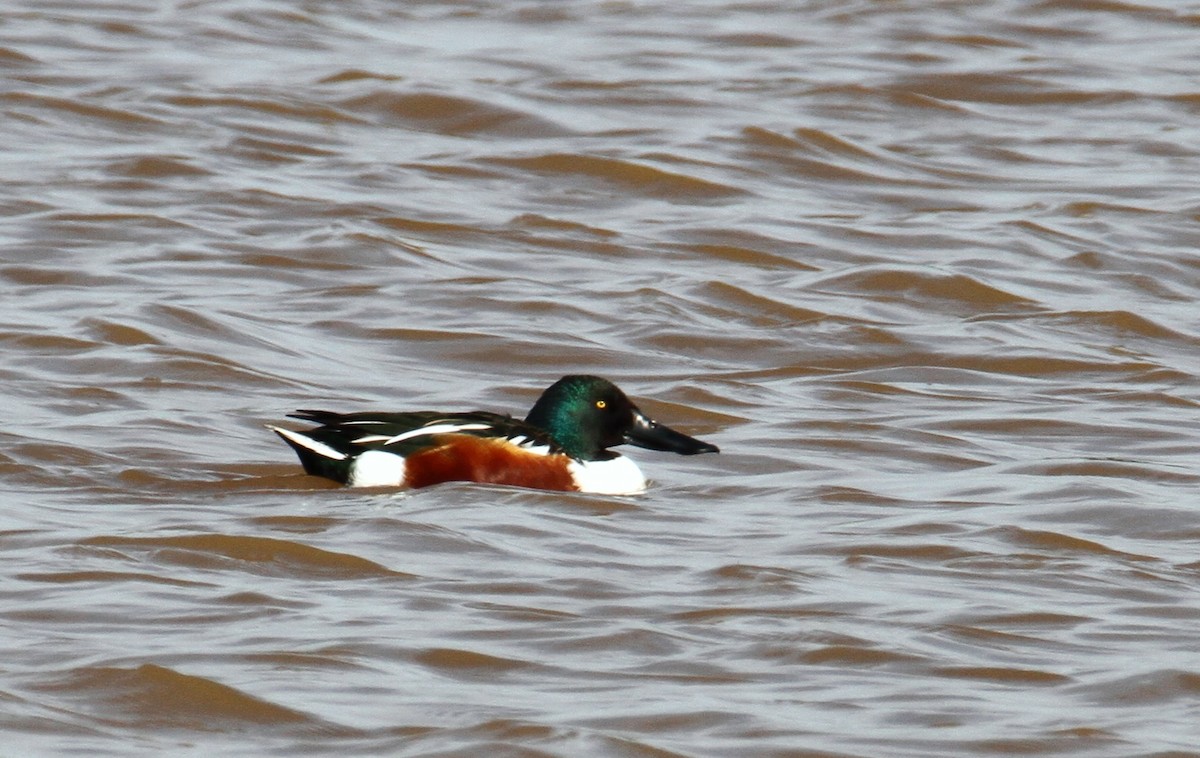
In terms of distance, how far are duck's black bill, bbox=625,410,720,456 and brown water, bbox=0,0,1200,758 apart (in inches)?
4.3

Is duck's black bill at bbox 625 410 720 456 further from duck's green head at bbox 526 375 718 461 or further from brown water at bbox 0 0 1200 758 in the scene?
brown water at bbox 0 0 1200 758

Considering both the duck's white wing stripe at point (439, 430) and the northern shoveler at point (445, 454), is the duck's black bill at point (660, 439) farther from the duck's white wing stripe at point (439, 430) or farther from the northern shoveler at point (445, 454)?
the duck's white wing stripe at point (439, 430)

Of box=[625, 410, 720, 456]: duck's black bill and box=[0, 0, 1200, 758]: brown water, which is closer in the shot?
box=[0, 0, 1200, 758]: brown water

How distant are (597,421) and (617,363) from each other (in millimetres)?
1594

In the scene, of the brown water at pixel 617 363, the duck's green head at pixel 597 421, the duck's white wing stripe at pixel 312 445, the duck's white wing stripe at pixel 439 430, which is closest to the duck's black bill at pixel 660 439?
the duck's green head at pixel 597 421

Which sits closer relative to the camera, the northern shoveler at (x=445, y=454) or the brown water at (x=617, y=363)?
the brown water at (x=617, y=363)

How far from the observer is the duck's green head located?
27.8 feet

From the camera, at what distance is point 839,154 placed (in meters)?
14.2

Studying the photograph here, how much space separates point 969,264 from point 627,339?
2.23 meters

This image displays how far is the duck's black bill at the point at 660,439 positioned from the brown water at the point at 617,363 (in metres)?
0.11

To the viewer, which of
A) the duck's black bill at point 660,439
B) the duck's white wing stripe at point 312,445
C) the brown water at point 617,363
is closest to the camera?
the brown water at point 617,363

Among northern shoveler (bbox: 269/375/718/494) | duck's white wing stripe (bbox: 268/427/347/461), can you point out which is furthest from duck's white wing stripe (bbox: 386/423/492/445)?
duck's white wing stripe (bbox: 268/427/347/461)

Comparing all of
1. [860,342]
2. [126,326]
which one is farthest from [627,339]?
[126,326]

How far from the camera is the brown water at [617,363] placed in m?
5.66
